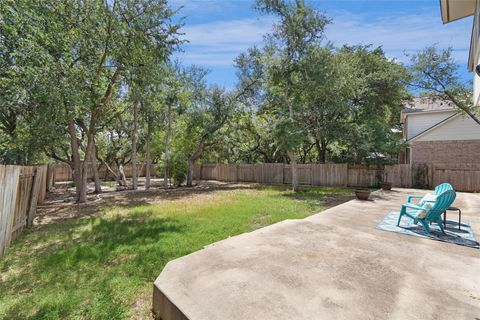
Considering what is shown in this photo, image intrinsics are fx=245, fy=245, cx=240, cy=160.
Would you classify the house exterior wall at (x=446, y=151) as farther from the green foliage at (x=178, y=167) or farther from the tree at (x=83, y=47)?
the tree at (x=83, y=47)

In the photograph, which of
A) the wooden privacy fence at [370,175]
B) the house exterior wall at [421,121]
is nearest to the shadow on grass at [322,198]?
the wooden privacy fence at [370,175]

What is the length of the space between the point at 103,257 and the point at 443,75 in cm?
1532

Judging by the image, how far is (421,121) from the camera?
17.3 meters

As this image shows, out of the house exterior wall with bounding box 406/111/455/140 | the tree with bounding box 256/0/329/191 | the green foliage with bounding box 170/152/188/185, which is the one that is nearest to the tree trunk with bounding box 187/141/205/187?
the green foliage with bounding box 170/152/188/185

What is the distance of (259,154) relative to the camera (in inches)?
897

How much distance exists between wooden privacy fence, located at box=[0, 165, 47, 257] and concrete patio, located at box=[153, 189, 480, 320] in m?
3.27

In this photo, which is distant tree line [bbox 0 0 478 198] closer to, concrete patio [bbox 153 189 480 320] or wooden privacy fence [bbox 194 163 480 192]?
wooden privacy fence [bbox 194 163 480 192]

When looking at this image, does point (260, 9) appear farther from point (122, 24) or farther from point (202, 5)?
point (122, 24)

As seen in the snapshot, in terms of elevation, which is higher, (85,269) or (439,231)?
(439,231)

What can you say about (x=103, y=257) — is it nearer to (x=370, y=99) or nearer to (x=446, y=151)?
(x=370, y=99)

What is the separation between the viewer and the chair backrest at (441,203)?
4531mm

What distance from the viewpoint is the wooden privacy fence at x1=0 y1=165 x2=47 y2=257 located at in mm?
4145

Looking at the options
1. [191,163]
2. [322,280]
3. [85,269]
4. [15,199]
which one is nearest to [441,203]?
[322,280]

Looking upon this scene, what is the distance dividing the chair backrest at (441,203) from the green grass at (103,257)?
10.5 feet
